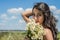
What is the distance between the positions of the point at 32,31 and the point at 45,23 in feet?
0.93

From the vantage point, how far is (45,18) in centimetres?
270

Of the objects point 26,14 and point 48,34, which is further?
point 26,14

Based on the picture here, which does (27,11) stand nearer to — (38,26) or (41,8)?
(41,8)

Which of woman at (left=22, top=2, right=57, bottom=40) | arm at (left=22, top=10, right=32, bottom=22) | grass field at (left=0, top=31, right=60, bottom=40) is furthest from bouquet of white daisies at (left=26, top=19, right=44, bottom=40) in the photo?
grass field at (left=0, top=31, right=60, bottom=40)

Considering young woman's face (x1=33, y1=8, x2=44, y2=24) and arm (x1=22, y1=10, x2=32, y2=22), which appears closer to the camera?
young woman's face (x1=33, y1=8, x2=44, y2=24)

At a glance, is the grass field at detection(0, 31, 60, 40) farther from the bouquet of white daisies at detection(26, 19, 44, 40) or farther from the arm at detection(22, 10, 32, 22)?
the bouquet of white daisies at detection(26, 19, 44, 40)

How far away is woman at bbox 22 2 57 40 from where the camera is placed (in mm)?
2637

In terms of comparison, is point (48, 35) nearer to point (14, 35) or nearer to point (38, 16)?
point (38, 16)

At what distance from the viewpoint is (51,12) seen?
2830 mm

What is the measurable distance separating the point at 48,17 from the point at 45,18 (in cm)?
8

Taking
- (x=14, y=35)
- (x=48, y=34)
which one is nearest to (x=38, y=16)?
(x=48, y=34)

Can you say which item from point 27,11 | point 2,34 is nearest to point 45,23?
point 27,11

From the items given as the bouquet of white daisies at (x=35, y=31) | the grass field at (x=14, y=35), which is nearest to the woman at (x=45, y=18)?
the bouquet of white daisies at (x=35, y=31)

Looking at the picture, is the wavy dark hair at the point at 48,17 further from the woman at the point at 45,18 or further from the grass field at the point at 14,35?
the grass field at the point at 14,35
